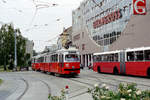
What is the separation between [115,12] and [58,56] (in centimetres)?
2657

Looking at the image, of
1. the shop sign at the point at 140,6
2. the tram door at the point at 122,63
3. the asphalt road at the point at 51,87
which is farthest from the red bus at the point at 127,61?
the shop sign at the point at 140,6

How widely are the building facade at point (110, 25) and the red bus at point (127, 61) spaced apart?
6.47m

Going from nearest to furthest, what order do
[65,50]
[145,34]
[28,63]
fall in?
[65,50] < [145,34] < [28,63]

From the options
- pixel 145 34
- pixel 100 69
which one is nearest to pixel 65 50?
pixel 100 69

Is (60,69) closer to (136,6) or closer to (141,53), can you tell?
(141,53)

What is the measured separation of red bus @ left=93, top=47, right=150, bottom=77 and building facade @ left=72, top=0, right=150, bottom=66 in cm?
647

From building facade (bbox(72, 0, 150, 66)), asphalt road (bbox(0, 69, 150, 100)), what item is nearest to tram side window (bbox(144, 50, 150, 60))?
asphalt road (bbox(0, 69, 150, 100))

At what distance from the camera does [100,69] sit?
91.8ft

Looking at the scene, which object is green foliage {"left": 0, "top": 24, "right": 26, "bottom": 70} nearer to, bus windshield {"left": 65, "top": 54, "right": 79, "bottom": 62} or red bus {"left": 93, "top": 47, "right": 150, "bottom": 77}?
red bus {"left": 93, "top": 47, "right": 150, "bottom": 77}

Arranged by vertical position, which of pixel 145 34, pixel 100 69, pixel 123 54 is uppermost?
pixel 145 34

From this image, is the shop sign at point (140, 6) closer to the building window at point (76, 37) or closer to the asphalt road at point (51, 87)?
the asphalt road at point (51, 87)

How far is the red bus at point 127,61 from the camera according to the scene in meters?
19.1

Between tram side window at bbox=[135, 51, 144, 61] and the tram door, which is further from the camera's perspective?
the tram door

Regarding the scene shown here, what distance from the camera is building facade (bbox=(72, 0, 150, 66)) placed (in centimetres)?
3747
